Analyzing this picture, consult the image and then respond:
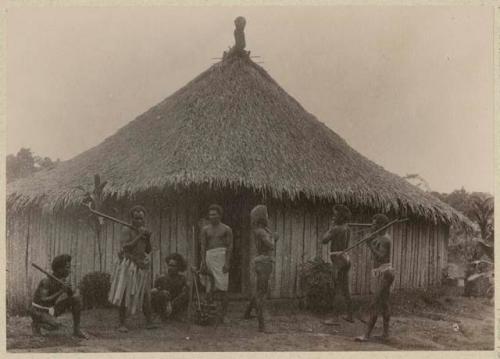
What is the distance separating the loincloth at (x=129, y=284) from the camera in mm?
6973

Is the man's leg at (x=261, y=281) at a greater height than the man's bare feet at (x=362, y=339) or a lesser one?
greater

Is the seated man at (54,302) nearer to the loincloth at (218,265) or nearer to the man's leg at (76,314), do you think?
the man's leg at (76,314)

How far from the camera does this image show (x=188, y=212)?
906 centimetres

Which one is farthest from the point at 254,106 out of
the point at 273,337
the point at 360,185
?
the point at 273,337

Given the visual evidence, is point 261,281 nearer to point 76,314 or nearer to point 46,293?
point 76,314

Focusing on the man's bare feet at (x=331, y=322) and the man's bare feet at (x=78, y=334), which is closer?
the man's bare feet at (x=78, y=334)

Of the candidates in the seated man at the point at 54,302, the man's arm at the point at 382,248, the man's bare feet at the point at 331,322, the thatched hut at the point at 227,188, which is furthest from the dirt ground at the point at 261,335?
the thatched hut at the point at 227,188

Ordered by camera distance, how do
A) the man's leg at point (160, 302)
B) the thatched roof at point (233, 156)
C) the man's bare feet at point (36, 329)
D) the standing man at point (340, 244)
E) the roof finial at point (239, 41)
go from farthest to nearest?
the roof finial at point (239, 41), the thatched roof at point (233, 156), the standing man at point (340, 244), the man's leg at point (160, 302), the man's bare feet at point (36, 329)

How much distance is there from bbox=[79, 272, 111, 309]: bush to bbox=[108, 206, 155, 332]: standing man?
67.0 inches

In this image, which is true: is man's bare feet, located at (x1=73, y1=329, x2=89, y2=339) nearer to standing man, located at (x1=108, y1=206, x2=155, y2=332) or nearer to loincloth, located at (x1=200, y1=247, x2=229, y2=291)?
standing man, located at (x1=108, y1=206, x2=155, y2=332)

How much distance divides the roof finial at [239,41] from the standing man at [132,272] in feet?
16.6

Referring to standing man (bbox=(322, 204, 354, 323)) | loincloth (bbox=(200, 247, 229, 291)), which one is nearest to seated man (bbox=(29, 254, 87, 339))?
loincloth (bbox=(200, 247, 229, 291))

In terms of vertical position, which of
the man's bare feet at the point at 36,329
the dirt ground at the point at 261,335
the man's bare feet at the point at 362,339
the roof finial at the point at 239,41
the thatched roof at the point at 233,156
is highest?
the roof finial at the point at 239,41

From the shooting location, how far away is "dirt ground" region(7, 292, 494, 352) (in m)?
6.47
